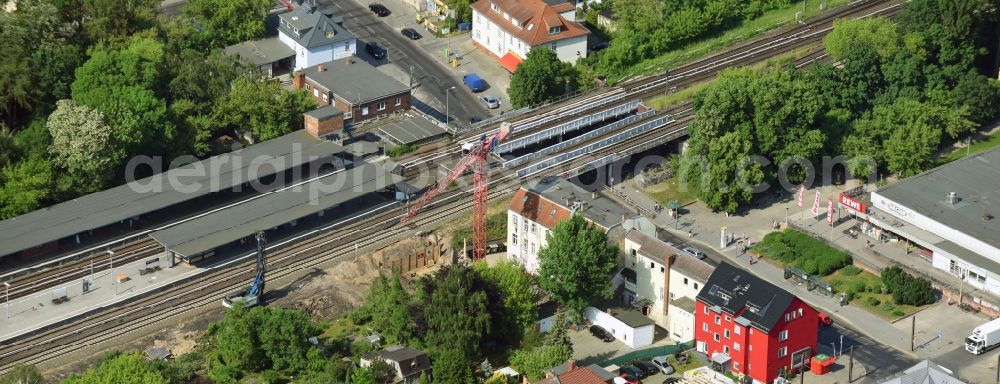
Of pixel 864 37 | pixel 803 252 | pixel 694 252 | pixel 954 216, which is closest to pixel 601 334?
pixel 694 252

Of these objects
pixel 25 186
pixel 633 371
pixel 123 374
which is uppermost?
pixel 25 186

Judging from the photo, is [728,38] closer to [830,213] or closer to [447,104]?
[447,104]

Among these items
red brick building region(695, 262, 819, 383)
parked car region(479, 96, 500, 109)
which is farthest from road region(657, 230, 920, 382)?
parked car region(479, 96, 500, 109)

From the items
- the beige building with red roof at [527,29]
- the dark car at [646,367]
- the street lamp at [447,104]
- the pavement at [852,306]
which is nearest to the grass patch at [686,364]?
the dark car at [646,367]

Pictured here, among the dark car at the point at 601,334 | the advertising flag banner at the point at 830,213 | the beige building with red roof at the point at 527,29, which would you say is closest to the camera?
the dark car at the point at 601,334

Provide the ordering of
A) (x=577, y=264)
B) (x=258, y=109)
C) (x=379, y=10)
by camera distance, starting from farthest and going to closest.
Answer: (x=379, y=10)
(x=258, y=109)
(x=577, y=264)

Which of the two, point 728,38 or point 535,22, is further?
point 728,38

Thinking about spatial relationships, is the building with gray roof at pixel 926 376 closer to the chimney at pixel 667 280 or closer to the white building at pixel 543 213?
the chimney at pixel 667 280
